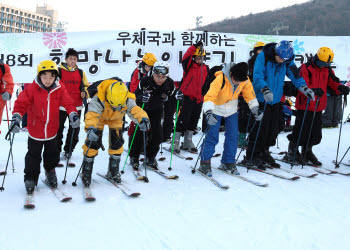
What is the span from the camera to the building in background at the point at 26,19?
108375mm

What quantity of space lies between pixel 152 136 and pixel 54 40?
5.37m

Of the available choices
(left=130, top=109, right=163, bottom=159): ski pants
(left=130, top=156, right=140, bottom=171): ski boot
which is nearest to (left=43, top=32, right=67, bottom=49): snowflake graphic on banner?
(left=130, top=109, right=163, bottom=159): ski pants

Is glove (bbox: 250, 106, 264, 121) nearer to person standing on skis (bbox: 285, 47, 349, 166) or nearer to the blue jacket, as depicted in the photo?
the blue jacket

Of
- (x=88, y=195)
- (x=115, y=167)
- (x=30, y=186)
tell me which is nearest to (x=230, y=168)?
(x=115, y=167)

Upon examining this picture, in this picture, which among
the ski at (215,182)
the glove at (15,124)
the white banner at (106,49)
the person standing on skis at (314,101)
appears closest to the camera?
the glove at (15,124)

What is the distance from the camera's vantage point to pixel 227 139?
17.1ft

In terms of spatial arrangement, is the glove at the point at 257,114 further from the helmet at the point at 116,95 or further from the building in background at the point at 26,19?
the building in background at the point at 26,19

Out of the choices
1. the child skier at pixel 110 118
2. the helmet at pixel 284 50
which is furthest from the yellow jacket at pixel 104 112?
the helmet at pixel 284 50

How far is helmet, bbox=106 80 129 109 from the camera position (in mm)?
3990

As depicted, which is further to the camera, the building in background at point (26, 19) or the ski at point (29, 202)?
the building in background at point (26, 19)

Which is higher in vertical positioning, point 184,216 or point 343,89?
point 343,89

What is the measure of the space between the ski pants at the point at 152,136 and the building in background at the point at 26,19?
102m

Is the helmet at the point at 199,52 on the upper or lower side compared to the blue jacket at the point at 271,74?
upper

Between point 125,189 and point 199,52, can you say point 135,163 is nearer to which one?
point 125,189
